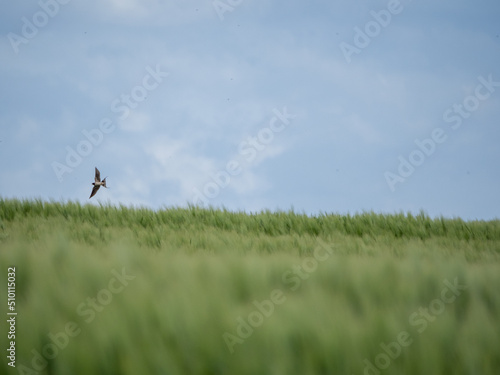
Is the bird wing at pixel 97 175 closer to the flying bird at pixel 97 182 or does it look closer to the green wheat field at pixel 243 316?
the flying bird at pixel 97 182

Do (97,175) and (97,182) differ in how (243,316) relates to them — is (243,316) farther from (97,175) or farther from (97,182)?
(97,175)

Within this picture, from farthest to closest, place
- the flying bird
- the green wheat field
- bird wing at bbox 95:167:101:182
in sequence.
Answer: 1. bird wing at bbox 95:167:101:182
2. the flying bird
3. the green wheat field

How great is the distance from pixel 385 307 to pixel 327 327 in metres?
0.61

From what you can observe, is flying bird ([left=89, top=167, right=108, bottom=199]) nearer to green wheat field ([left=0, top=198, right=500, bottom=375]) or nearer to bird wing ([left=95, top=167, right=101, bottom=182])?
bird wing ([left=95, top=167, right=101, bottom=182])

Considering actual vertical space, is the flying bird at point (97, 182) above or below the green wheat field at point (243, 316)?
above

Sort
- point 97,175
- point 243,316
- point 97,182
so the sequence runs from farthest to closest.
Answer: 1. point 97,175
2. point 97,182
3. point 243,316

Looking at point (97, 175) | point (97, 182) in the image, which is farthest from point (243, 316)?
point (97, 175)

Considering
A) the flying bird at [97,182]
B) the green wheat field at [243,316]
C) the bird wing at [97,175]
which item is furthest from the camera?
the bird wing at [97,175]

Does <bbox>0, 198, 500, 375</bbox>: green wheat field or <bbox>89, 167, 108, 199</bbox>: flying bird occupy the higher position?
<bbox>89, 167, 108, 199</bbox>: flying bird

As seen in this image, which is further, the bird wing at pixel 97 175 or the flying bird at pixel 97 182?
the bird wing at pixel 97 175

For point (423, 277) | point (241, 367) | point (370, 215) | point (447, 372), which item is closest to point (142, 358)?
point (241, 367)

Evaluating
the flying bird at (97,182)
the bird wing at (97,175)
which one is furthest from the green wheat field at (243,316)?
the bird wing at (97,175)

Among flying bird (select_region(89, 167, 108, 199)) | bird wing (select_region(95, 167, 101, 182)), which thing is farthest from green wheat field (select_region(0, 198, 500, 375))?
bird wing (select_region(95, 167, 101, 182))

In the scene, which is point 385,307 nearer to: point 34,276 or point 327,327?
point 327,327
